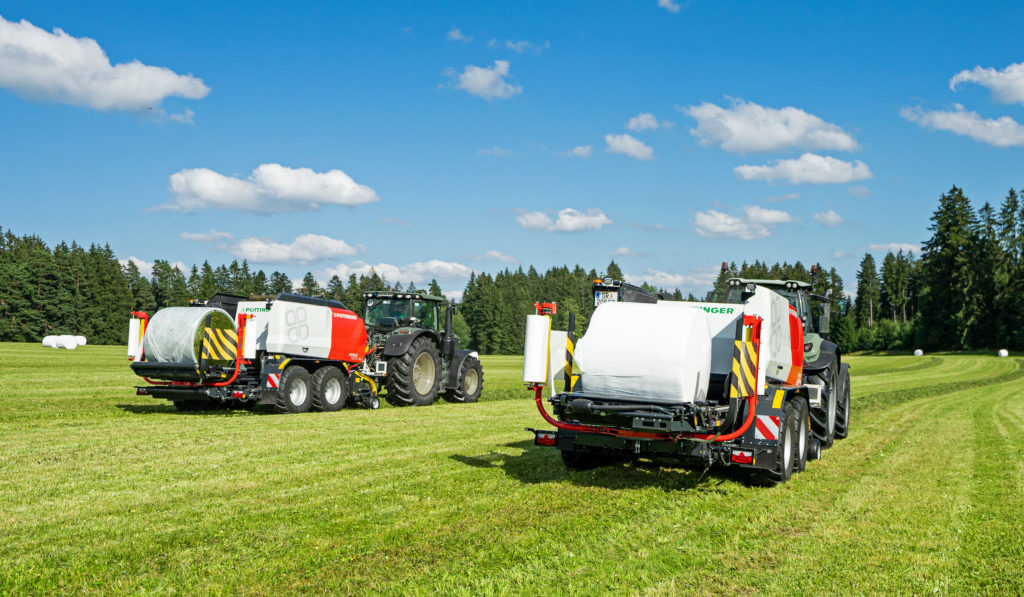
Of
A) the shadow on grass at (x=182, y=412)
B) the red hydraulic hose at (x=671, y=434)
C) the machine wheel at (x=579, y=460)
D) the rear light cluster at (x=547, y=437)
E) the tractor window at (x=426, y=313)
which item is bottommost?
the shadow on grass at (x=182, y=412)

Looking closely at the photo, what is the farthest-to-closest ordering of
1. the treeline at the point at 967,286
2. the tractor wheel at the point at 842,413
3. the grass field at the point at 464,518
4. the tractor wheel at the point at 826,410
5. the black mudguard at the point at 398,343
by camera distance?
the treeline at the point at 967,286 → the black mudguard at the point at 398,343 → the tractor wheel at the point at 842,413 → the tractor wheel at the point at 826,410 → the grass field at the point at 464,518

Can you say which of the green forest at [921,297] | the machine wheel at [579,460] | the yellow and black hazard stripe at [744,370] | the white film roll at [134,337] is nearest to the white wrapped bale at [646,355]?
the yellow and black hazard stripe at [744,370]

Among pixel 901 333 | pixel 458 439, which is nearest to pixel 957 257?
pixel 901 333

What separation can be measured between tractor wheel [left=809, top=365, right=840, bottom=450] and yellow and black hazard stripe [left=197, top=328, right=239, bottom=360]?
431 inches

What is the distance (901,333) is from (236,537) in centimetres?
8990

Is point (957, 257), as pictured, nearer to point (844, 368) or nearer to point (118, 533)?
point (844, 368)

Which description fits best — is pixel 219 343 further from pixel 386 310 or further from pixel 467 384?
pixel 467 384

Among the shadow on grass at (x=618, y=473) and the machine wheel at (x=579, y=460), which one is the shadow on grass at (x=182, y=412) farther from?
the machine wheel at (x=579, y=460)

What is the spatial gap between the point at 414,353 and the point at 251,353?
4079 millimetres

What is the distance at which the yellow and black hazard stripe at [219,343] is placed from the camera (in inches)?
584

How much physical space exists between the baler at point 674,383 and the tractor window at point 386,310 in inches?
410

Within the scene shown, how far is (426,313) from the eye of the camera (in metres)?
19.3

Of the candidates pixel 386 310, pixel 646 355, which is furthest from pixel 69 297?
pixel 646 355

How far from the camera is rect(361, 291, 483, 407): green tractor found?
17750 mm
